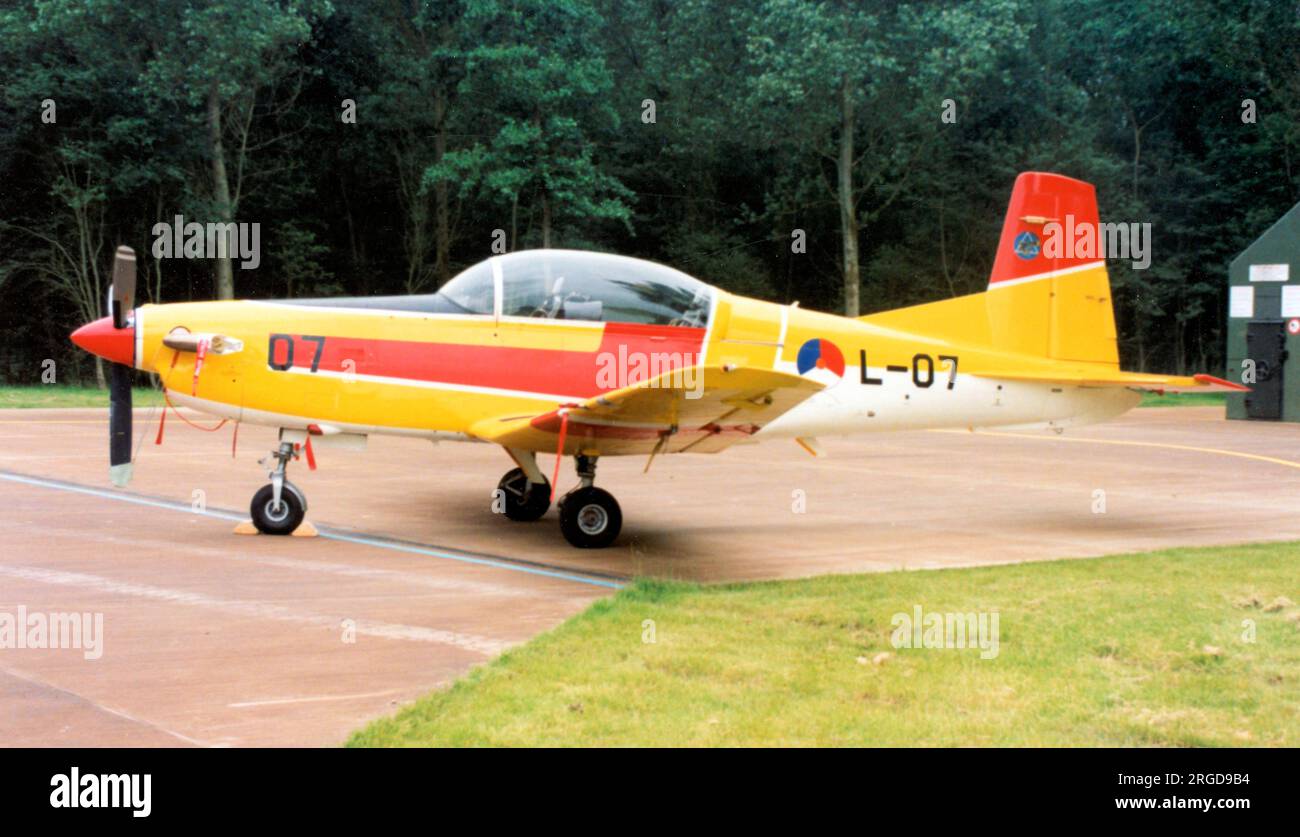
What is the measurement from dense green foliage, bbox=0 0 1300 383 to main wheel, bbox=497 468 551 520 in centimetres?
2360

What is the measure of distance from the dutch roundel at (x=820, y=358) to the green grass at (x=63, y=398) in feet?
52.2

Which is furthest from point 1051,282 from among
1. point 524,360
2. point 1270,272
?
point 1270,272

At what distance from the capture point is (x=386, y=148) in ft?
136

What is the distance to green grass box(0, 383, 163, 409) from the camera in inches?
1002

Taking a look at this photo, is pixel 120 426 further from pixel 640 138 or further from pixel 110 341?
pixel 640 138

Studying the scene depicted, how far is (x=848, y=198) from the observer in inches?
1492

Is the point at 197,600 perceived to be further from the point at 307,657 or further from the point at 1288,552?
the point at 1288,552

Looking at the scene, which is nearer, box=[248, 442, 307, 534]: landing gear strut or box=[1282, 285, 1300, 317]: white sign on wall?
box=[248, 442, 307, 534]: landing gear strut

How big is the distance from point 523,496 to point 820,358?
3215mm

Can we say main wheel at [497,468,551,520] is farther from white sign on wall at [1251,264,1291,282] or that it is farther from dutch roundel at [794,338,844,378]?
white sign on wall at [1251,264,1291,282]

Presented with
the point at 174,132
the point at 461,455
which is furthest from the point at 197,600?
the point at 174,132

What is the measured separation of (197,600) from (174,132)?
2972cm

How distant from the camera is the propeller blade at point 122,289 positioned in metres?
10.0

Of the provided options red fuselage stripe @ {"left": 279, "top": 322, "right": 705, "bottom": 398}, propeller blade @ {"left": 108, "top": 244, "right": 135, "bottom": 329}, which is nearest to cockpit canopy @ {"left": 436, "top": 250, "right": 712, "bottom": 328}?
red fuselage stripe @ {"left": 279, "top": 322, "right": 705, "bottom": 398}
